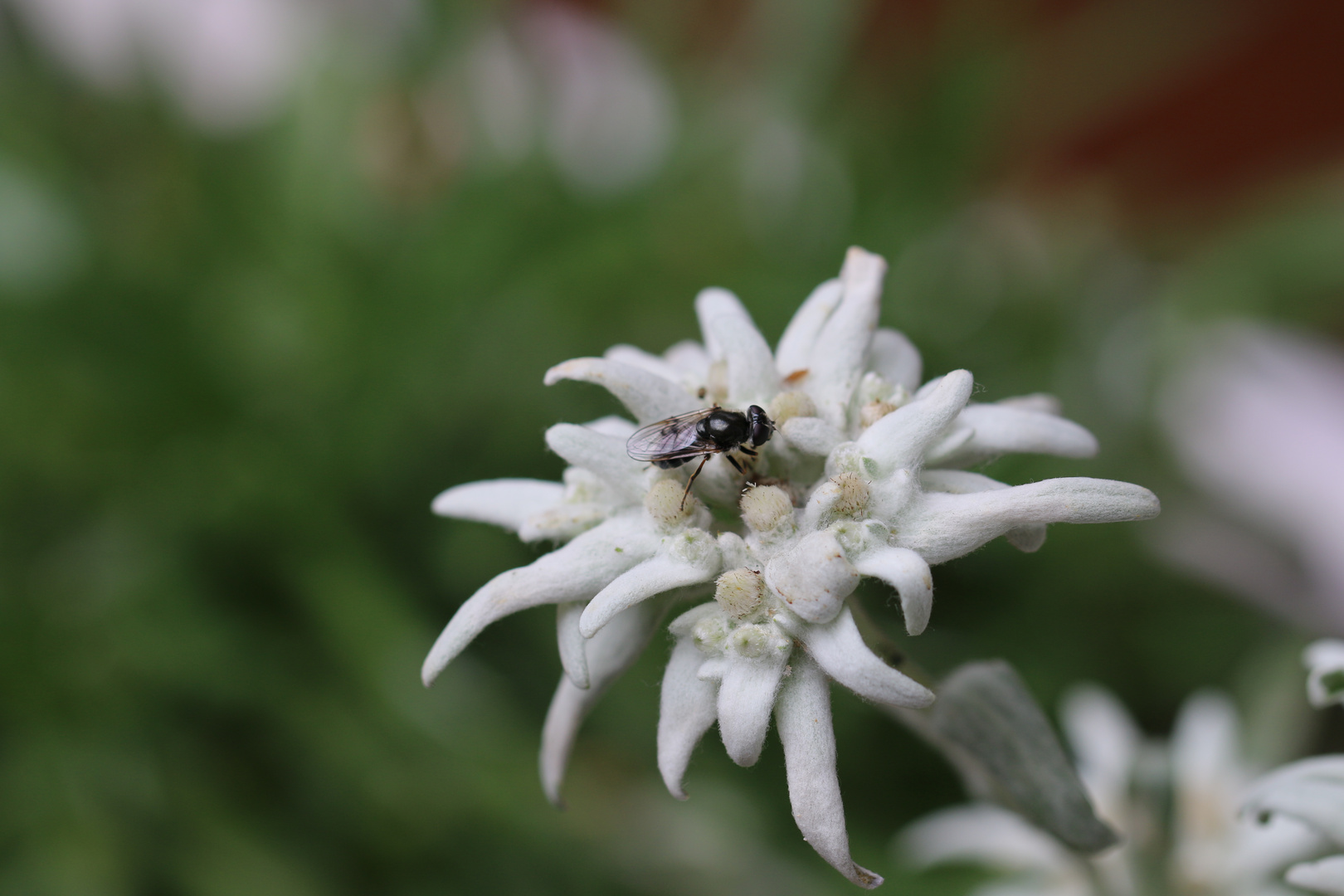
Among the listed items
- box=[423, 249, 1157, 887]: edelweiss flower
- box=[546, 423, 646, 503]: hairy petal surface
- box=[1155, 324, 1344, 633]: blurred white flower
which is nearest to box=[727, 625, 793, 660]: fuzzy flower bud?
box=[423, 249, 1157, 887]: edelweiss flower

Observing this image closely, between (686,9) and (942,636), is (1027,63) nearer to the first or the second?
(686,9)

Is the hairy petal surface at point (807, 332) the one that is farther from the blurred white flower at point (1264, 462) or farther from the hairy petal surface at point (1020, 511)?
the blurred white flower at point (1264, 462)

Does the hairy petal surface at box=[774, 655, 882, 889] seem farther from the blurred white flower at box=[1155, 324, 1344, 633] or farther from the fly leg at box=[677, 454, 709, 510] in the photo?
the blurred white flower at box=[1155, 324, 1344, 633]

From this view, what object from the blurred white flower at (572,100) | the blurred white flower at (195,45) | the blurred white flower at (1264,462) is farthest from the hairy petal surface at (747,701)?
the blurred white flower at (195,45)

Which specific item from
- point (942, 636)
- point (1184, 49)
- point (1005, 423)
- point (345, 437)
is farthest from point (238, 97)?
point (1005, 423)

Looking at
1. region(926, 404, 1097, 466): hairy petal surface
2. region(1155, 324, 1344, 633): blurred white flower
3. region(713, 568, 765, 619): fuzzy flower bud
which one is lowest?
region(713, 568, 765, 619): fuzzy flower bud

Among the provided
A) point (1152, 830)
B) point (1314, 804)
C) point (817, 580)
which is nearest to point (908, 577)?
point (817, 580)

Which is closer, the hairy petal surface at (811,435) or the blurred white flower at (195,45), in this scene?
the hairy petal surface at (811,435)

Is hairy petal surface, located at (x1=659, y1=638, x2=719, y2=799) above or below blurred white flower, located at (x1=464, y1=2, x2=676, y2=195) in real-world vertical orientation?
below
